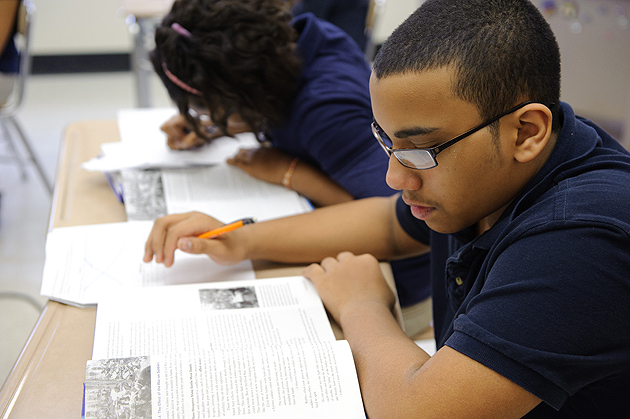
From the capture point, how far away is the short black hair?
0.64 meters

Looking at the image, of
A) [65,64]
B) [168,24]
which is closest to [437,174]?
[168,24]

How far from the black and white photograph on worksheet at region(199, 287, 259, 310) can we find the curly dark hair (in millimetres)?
516

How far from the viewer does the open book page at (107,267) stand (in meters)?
0.90

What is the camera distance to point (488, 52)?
639 mm

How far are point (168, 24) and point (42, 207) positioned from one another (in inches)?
69.5

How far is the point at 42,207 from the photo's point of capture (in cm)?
269

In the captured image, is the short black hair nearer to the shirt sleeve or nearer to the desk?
the shirt sleeve

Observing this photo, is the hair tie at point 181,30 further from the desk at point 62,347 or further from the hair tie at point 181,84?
the desk at point 62,347

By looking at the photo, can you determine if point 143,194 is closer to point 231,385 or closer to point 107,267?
point 107,267

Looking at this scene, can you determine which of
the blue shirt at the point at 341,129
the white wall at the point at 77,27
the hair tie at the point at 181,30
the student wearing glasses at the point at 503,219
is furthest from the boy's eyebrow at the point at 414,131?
the white wall at the point at 77,27

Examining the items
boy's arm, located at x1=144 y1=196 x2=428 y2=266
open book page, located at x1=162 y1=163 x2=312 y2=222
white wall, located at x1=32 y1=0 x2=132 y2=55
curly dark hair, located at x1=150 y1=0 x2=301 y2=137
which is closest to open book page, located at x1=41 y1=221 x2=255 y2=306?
boy's arm, located at x1=144 y1=196 x2=428 y2=266

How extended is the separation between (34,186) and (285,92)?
2.07 metres

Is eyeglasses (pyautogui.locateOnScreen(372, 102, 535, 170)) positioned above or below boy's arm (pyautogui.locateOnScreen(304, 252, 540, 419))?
above

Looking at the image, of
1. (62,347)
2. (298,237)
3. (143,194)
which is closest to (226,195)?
(143,194)
